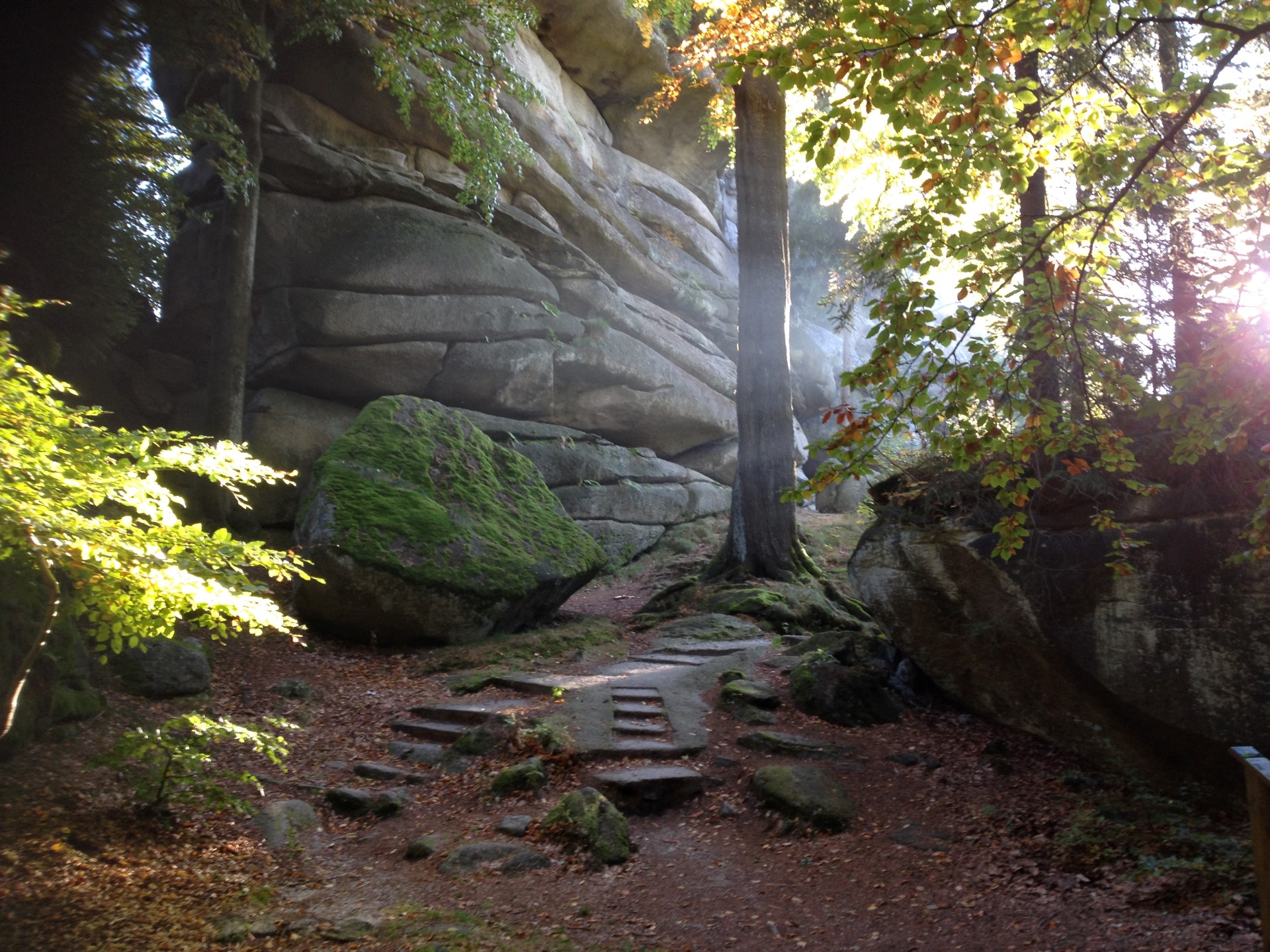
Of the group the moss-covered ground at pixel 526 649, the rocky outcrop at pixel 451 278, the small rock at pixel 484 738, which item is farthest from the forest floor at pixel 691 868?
the rocky outcrop at pixel 451 278

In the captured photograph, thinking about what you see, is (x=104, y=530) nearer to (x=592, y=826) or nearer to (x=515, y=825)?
(x=515, y=825)

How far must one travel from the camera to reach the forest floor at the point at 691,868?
440cm

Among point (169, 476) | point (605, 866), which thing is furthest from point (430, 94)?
point (605, 866)

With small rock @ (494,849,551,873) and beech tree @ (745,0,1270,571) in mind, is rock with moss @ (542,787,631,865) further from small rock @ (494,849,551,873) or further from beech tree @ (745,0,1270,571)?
beech tree @ (745,0,1270,571)

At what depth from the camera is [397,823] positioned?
6.20 meters

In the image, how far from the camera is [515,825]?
19.8 feet

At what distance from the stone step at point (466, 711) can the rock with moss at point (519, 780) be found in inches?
40.4

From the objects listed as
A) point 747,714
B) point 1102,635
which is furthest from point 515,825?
point 1102,635

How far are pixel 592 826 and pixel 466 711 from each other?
2492 mm

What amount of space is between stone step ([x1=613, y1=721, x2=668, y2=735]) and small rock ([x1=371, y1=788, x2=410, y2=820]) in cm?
208

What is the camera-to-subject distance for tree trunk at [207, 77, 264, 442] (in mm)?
12664

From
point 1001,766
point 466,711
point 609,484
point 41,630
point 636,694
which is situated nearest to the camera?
point 41,630

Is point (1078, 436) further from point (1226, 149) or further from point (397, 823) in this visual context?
point (397, 823)

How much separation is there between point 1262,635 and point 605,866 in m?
4.96
